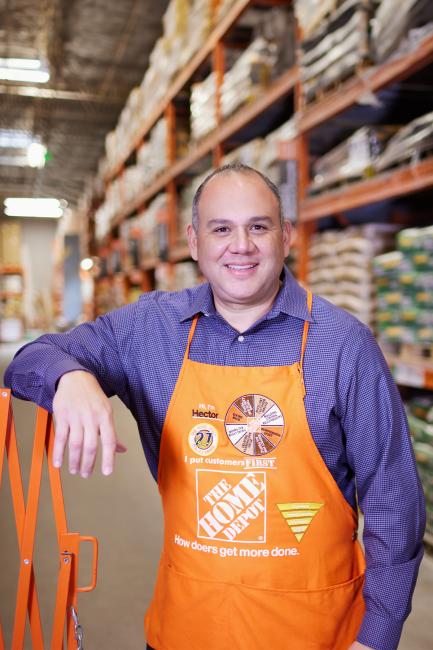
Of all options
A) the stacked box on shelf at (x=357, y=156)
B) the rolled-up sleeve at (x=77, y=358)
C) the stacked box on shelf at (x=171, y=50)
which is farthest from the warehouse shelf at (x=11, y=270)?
the rolled-up sleeve at (x=77, y=358)

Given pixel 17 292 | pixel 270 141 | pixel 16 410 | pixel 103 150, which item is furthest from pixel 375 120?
pixel 17 292

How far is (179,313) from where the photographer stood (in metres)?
1.84

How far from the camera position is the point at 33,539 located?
1.53m

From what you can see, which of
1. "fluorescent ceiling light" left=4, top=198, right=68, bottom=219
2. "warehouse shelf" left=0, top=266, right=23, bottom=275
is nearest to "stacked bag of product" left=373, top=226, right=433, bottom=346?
"warehouse shelf" left=0, top=266, right=23, bottom=275

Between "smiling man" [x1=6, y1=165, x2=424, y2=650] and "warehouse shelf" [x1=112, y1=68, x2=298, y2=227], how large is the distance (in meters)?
2.84

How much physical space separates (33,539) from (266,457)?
55 cm

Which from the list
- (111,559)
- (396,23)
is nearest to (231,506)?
(111,559)

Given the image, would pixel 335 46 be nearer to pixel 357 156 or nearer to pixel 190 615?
pixel 357 156

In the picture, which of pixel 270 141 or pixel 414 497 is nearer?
pixel 414 497

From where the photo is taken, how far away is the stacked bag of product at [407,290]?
128 inches

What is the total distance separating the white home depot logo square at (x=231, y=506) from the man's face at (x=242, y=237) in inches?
17.1

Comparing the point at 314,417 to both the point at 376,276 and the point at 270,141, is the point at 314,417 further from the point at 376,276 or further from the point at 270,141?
the point at 270,141

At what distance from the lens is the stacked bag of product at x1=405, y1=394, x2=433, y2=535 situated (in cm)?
325

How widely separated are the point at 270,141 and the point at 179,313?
3.15 metres
